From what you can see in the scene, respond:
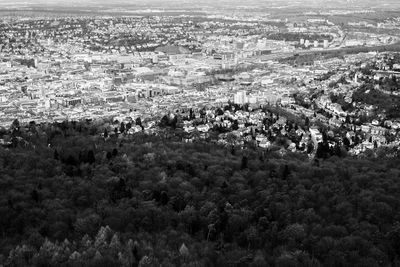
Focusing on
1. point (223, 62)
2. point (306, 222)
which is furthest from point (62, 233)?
point (223, 62)

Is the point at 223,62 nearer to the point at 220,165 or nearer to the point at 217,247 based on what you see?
the point at 220,165

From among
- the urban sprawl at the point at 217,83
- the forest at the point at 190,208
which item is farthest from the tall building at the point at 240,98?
the forest at the point at 190,208

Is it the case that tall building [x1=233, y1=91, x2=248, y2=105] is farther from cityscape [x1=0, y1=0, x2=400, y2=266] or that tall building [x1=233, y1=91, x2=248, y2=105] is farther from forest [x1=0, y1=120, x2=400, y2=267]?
forest [x1=0, y1=120, x2=400, y2=267]

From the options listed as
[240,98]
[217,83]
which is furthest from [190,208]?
[217,83]

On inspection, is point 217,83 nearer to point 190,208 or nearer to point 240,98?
point 240,98

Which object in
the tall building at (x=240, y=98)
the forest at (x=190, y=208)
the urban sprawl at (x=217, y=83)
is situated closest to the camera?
the forest at (x=190, y=208)

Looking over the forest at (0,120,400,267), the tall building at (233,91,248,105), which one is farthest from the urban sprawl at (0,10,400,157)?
the forest at (0,120,400,267)

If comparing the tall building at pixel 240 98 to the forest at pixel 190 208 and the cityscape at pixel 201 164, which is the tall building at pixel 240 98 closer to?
the cityscape at pixel 201 164
